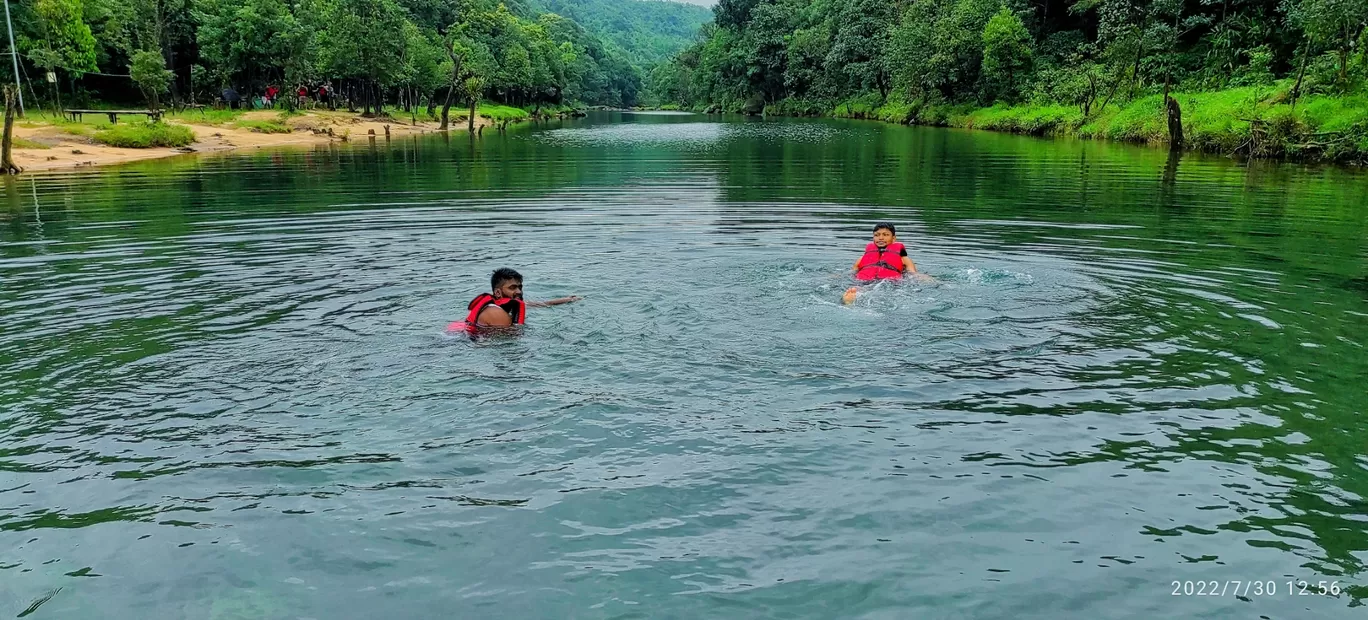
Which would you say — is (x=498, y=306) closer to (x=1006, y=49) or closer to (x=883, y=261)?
(x=883, y=261)

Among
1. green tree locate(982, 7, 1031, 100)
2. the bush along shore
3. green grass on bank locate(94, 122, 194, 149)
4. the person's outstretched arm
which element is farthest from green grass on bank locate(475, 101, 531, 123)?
the person's outstretched arm

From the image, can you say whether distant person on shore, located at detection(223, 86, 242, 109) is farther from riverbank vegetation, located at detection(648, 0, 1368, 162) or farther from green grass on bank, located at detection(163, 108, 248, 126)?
riverbank vegetation, located at detection(648, 0, 1368, 162)

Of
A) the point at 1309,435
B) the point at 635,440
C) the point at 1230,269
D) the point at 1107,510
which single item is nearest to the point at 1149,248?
the point at 1230,269

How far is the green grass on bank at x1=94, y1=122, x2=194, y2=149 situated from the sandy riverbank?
0.54 meters

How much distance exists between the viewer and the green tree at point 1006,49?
66.1 meters

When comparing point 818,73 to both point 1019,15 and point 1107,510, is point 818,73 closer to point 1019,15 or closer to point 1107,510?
point 1019,15

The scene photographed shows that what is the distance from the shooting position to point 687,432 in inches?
301

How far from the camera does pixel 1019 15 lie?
6969cm

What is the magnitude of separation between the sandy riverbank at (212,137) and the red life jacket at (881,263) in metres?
35.8

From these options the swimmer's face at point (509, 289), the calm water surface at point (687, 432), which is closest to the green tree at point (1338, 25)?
the calm water surface at point (687, 432)

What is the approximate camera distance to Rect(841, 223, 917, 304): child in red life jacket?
1282 cm

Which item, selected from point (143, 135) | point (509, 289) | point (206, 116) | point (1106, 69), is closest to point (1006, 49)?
point (1106, 69)

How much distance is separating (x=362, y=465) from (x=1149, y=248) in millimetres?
14847

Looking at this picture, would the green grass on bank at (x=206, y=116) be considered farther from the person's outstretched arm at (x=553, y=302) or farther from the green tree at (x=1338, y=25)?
the green tree at (x=1338, y=25)
